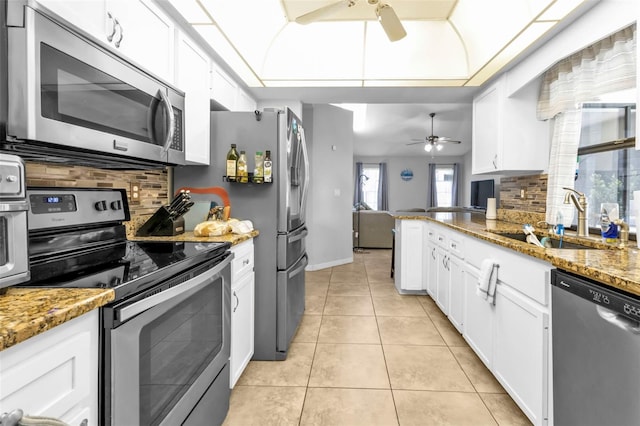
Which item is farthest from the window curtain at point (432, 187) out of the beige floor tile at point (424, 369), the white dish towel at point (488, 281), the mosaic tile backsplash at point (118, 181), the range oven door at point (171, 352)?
the range oven door at point (171, 352)

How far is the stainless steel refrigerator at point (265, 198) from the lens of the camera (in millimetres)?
2285

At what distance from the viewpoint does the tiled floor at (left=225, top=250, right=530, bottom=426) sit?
1.73 metres

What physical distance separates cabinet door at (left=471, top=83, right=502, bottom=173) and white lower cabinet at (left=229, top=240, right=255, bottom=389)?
2386 millimetres

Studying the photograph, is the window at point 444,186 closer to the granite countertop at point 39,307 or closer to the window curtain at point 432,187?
the window curtain at point 432,187

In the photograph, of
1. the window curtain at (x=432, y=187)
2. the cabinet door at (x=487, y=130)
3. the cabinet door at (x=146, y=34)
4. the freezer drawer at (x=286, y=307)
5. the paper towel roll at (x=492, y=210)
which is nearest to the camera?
the cabinet door at (x=146, y=34)

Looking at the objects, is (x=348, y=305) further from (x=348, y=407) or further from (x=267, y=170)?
(x=267, y=170)

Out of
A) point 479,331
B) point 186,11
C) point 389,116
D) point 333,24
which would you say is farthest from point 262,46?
point 389,116

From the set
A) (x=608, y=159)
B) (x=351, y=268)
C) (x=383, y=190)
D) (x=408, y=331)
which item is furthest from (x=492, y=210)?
(x=383, y=190)

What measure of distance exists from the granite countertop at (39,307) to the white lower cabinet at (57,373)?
0.10ft

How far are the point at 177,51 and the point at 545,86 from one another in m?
2.89

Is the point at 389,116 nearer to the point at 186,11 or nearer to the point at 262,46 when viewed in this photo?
the point at 262,46

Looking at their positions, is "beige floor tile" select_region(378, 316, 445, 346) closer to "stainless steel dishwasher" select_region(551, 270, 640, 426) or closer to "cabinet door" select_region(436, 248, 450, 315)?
"cabinet door" select_region(436, 248, 450, 315)

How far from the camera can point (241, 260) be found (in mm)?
1974

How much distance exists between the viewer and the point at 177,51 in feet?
6.60
